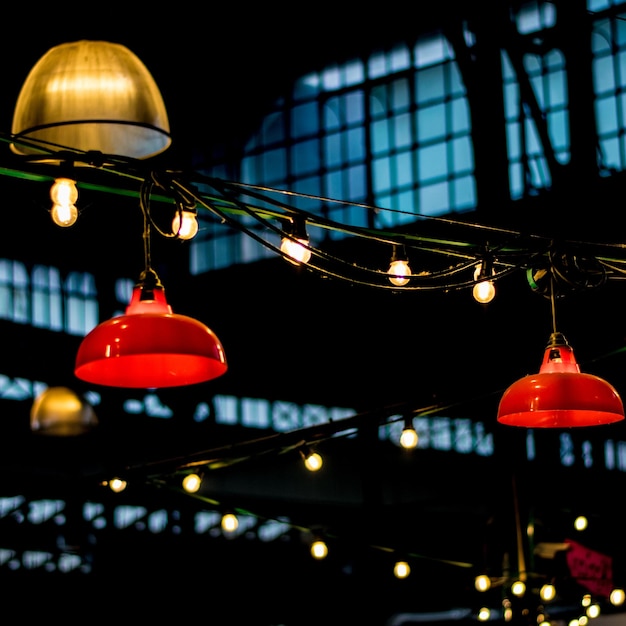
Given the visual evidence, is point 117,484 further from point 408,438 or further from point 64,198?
point 64,198

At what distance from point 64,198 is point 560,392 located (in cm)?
197

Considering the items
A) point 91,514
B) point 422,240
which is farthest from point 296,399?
point 422,240

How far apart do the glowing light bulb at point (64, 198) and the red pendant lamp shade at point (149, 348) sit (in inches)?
36.3

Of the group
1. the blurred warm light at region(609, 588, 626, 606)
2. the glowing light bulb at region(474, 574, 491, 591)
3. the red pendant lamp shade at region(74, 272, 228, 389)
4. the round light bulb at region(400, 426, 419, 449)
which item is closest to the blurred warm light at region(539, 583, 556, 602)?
the glowing light bulb at region(474, 574, 491, 591)

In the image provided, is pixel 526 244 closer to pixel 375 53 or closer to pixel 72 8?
pixel 72 8

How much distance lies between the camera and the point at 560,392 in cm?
485

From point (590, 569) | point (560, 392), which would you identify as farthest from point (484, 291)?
point (590, 569)

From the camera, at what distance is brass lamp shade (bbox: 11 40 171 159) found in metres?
4.71

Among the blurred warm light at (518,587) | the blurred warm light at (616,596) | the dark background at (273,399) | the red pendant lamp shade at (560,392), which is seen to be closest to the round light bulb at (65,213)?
the red pendant lamp shade at (560,392)

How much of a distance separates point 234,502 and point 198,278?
3539 millimetres

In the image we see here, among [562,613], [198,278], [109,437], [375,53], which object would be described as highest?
[375,53]

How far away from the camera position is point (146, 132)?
4973 millimetres

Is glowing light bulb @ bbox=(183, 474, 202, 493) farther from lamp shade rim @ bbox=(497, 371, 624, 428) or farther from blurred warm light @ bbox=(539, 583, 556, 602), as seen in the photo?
lamp shade rim @ bbox=(497, 371, 624, 428)

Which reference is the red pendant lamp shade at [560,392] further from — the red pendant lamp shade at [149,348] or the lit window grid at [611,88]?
the lit window grid at [611,88]
